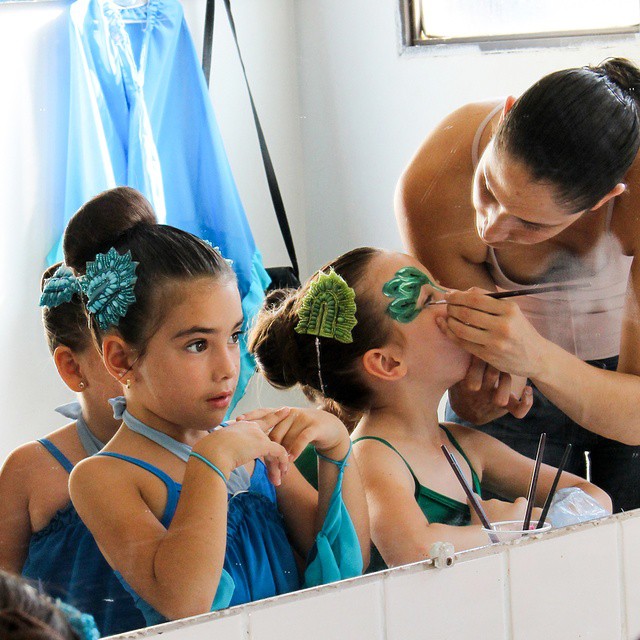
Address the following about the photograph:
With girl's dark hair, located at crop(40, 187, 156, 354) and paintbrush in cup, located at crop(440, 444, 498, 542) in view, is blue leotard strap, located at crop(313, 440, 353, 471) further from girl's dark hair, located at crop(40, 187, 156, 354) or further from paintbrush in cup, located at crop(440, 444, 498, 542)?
girl's dark hair, located at crop(40, 187, 156, 354)

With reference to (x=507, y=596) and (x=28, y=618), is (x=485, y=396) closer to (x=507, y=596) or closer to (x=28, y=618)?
(x=507, y=596)

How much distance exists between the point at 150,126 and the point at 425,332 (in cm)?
37

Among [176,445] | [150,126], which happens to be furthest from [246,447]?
[150,126]

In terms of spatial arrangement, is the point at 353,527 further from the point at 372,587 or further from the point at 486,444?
the point at 486,444

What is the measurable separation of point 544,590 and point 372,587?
0.25 meters

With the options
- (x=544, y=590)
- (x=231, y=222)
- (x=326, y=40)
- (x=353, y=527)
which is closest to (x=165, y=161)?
(x=231, y=222)

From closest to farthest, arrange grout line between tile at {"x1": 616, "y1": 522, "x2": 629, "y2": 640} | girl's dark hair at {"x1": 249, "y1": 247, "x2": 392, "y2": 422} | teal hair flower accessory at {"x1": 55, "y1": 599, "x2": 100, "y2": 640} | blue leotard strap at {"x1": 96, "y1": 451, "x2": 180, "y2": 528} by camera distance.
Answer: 1. teal hair flower accessory at {"x1": 55, "y1": 599, "x2": 100, "y2": 640}
2. blue leotard strap at {"x1": 96, "y1": 451, "x2": 180, "y2": 528}
3. girl's dark hair at {"x1": 249, "y1": 247, "x2": 392, "y2": 422}
4. grout line between tile at {"x1": 616, "y1": 522, "x2": 629, "y2": 640}

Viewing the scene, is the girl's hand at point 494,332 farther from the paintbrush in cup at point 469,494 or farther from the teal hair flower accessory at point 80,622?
the teal hair flower accessory at point 80,622

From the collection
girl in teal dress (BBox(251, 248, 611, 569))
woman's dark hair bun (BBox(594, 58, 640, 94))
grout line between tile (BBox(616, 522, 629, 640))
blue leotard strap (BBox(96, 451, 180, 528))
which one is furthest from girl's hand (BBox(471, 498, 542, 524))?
woman's dark hair bun (BBox(594, 58, 640, 94))

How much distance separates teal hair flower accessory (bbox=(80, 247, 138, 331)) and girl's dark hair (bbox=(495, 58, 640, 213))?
446 millimetres

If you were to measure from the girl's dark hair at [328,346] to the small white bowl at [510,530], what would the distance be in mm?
210

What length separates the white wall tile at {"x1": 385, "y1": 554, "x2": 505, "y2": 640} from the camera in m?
0.89

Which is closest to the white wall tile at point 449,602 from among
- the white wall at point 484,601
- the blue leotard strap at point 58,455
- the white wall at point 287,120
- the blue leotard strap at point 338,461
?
the white wall at point 484,601

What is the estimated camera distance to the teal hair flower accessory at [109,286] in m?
0.70
